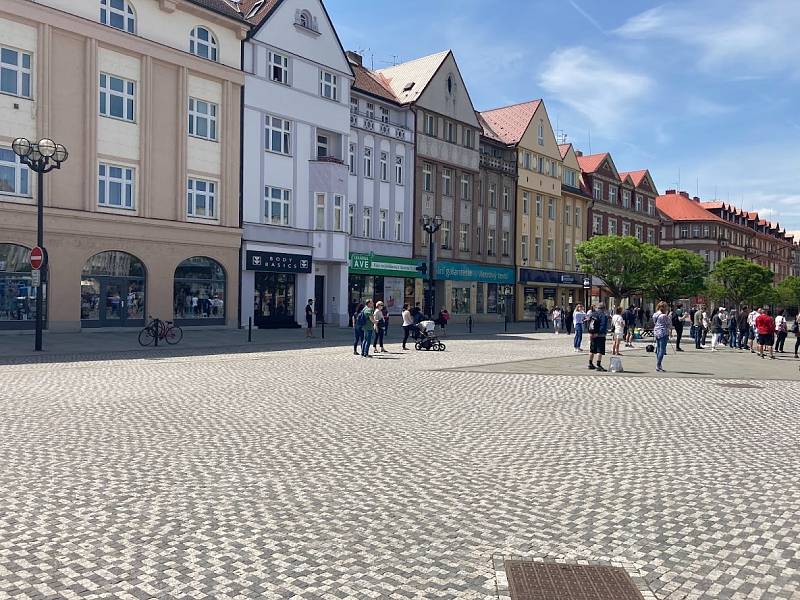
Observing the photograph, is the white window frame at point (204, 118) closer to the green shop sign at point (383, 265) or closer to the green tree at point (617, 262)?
the green shop sign at point (383, 265)

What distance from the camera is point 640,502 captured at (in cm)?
607

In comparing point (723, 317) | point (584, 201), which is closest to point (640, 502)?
point (723, 317)

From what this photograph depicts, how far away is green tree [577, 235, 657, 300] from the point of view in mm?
44188

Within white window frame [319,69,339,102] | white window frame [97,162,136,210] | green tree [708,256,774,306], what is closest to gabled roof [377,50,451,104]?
white window frame [319,69,339,102]

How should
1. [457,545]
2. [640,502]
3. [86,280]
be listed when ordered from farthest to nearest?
[86,280] < [640,502] < [457,545]

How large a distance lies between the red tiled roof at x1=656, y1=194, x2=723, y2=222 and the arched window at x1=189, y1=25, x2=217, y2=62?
260 feet

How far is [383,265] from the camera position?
43.6 meters

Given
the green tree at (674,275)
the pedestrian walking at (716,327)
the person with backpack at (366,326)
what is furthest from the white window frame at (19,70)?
the green tree at (674,275)

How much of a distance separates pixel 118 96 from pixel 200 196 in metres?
5.52

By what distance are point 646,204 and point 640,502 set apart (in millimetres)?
76550

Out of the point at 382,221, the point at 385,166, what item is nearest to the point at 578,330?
the point at 382,221

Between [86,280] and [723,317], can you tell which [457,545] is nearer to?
[86,280]

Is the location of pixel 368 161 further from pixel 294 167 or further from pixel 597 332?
pixel 597 332

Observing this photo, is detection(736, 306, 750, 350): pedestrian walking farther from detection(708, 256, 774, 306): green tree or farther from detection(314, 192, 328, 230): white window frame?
detection(708, 256, 774, 306): green tree
